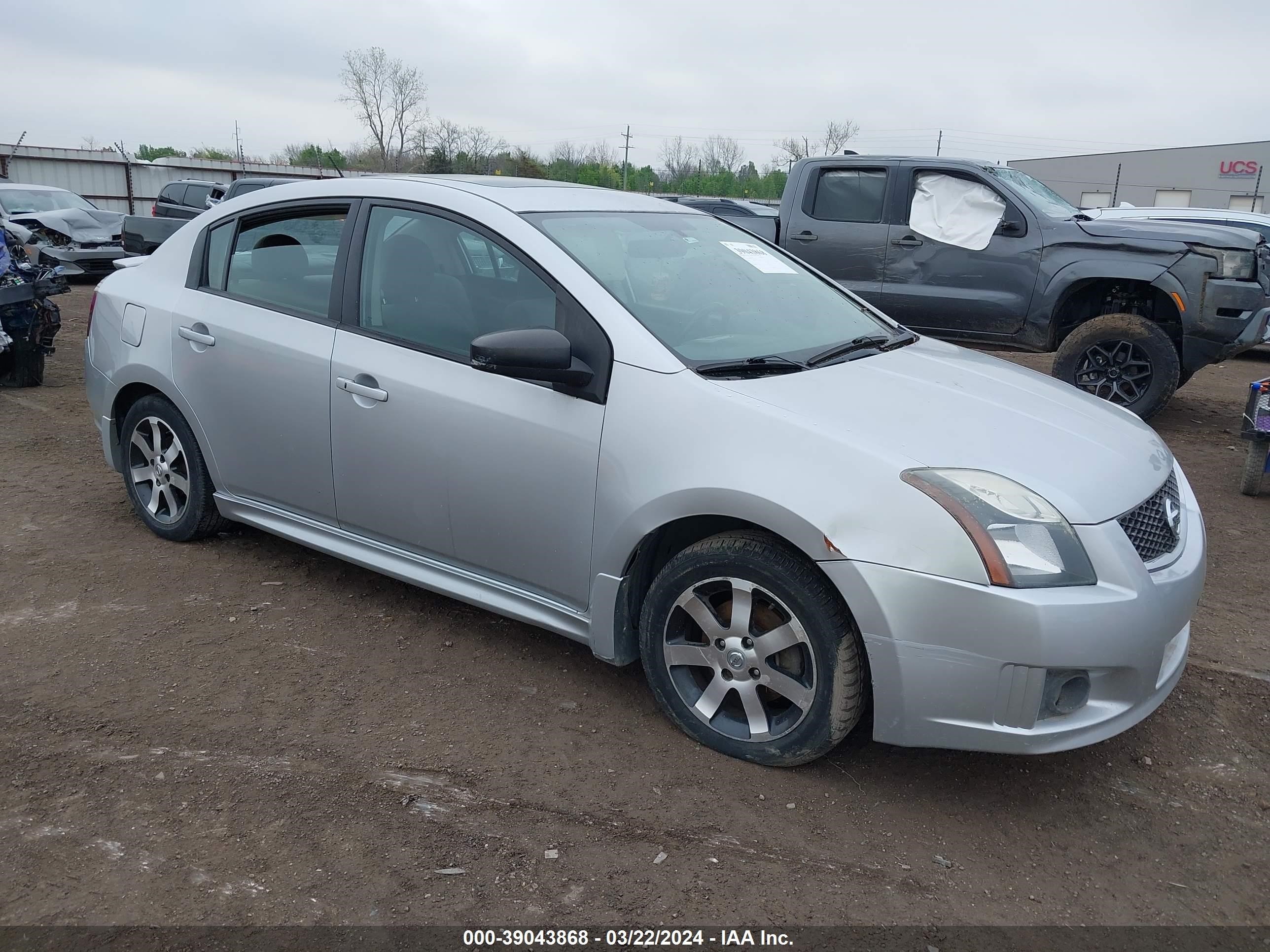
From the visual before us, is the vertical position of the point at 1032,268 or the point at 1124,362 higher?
the point at 1032,268

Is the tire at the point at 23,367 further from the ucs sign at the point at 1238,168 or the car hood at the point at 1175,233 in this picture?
the ucs sign at the point at 1238,168

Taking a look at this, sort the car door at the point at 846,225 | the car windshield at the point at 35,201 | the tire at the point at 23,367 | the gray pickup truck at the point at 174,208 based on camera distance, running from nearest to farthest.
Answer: the tire at the point at 23,367, the car door at the point at 846,225, the gray pickup truck at the point at 174,208, the car windshield at the point at 35,201

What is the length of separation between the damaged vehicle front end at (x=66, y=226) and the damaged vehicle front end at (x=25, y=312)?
7.04 meters

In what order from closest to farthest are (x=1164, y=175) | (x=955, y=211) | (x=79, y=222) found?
(x=955, y=211), (x=79, y=222), (x=1164, y=175)

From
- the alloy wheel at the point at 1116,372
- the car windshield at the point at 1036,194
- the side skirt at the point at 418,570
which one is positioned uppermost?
the car windshield at the point at 1036,194

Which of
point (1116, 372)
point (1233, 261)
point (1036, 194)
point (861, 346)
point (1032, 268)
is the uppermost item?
point (1036, 194)

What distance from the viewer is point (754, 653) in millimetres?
3053

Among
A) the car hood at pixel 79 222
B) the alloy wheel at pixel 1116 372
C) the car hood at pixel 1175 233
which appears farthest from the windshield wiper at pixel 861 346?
the car hood at pixel 79 222

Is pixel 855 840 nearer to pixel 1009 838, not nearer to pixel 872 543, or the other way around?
pixel 1009 838

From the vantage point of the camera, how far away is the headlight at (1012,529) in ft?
8.78

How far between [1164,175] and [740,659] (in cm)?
5283

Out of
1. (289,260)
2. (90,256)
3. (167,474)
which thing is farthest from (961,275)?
(90,256)

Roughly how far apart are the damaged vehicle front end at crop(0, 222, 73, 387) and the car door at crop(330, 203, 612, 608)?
574cm

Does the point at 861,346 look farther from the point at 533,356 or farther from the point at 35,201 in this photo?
the point at 35,201
